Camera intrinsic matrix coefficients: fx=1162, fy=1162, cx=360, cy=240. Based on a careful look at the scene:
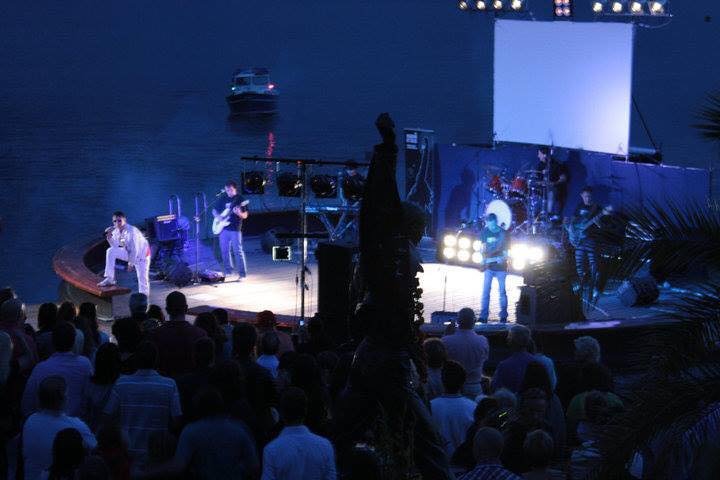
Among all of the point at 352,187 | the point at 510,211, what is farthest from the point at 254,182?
the point at 510,211

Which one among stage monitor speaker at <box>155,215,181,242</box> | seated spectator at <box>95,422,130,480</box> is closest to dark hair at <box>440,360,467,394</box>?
seated spectator at <box>95,422,130,480</box>

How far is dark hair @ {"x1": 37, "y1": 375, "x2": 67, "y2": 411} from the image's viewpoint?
22.4 ft

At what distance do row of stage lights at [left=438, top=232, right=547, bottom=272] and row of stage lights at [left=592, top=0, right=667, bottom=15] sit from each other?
4.72m

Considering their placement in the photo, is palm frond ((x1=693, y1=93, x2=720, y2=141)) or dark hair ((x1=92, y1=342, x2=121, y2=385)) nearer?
palm frond ((x1=693, y1=93, x2=720, y2=141))

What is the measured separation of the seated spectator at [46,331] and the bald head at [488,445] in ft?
13.0

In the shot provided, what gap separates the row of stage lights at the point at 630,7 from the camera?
66.5 ft

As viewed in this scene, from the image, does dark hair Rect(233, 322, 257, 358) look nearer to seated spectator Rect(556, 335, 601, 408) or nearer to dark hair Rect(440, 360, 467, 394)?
dark hair Rect(440, 360, 467, 394)

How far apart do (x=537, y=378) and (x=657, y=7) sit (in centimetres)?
1353

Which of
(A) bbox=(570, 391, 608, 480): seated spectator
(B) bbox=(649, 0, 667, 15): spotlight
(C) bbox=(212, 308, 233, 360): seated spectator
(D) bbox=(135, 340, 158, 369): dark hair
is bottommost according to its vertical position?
(A) bbox=(570, 391, 608, 480): seated spectator

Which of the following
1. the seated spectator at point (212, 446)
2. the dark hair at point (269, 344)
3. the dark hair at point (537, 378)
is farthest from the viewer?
the dark hair at point (269, 344)

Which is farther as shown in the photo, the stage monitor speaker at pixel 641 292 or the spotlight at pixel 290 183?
the stage monitor speaker at pixel 641 292

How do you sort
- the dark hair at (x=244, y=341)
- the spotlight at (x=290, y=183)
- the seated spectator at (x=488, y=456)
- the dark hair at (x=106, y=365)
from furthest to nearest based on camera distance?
the spotlight at (x=290, y=183) < the dark hair at (x=244, y=341) < the dark hair at (x=106, y=365) < the seated spectator at (x=488, y=456)

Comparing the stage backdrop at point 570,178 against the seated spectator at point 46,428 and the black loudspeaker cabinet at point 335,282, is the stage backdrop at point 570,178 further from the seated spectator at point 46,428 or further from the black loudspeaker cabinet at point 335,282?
the seated spectator at point 46,428

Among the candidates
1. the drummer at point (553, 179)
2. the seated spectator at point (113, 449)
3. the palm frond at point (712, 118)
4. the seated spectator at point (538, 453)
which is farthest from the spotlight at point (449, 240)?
the seated spectator at point (113, 449)
